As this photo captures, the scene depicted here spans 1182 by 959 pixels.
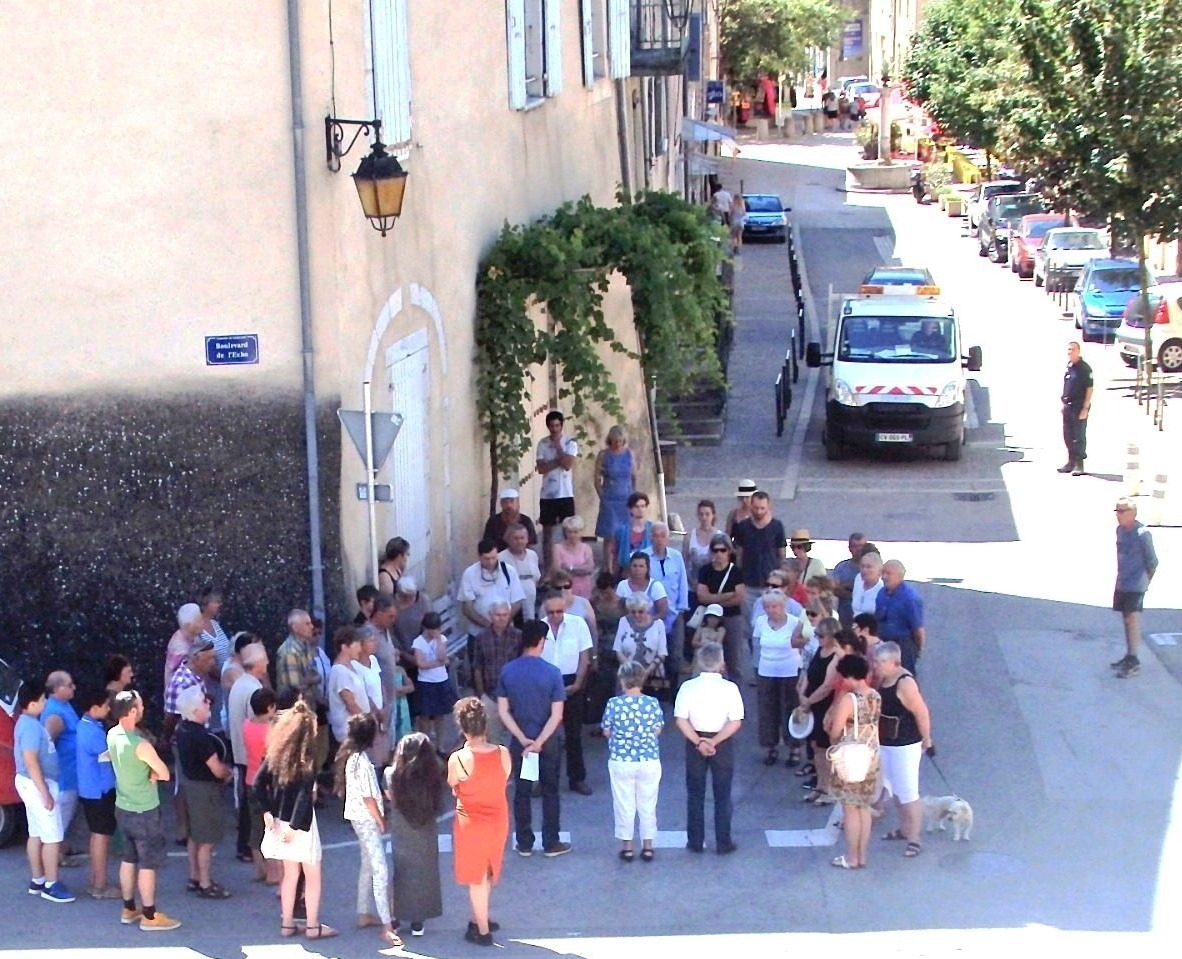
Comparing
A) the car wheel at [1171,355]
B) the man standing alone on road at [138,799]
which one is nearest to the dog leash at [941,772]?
the man standing alone on road at [138,799]

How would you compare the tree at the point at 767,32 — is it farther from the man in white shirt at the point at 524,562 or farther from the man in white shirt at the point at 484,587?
the man in white shirt at the point at 484,587

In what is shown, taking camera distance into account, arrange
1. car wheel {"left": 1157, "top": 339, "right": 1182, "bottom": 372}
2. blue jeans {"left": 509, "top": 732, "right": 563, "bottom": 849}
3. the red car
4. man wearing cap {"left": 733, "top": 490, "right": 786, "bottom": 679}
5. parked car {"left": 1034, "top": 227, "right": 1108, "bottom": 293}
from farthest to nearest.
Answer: the red car, parked car {"left": 1034, "top": 227, "right": 1108, "bottom": 293}, car wheel {"left": 1157, "top": 339, "right": 1182, "bottom": 372}, man wearing cap {"left": 733, "top": 490, "right": 786, "bottom": 679}, blue jeans {"left": 509, "top": 732, "right": 563, "bottom": 849}

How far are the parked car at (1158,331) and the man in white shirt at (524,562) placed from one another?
669 inches

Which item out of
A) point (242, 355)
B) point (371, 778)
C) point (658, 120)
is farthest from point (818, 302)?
point (371, 778)

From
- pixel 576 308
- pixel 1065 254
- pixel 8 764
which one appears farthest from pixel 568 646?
pixel 1065 254

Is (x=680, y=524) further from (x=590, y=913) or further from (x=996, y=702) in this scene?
(x=590, y=913)

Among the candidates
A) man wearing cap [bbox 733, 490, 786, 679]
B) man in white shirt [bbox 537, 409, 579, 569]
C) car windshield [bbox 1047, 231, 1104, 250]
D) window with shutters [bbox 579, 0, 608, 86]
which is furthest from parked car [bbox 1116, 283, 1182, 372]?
man wearing cap [bbox 733, 490, 786, 679]

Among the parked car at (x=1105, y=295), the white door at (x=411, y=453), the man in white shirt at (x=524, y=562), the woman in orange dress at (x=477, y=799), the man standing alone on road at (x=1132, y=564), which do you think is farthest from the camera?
the parked car at (x=1105, y=295)

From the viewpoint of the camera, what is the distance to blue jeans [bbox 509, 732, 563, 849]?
10.7 metres

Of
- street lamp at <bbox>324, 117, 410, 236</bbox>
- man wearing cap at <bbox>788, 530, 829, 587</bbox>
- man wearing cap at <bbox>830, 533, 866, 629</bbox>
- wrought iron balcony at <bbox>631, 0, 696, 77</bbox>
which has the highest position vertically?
wrought iron balcony at <bbox>631, 0, 696, 77</bbox>

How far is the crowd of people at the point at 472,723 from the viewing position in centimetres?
943

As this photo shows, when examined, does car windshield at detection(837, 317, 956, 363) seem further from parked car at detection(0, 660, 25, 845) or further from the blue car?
parked car at detection(0, 660, 25, 845)

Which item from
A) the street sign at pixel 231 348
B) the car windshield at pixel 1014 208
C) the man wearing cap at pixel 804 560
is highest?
the street sign at pixel 231 348

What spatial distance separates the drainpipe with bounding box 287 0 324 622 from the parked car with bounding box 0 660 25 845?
6.75 ft
